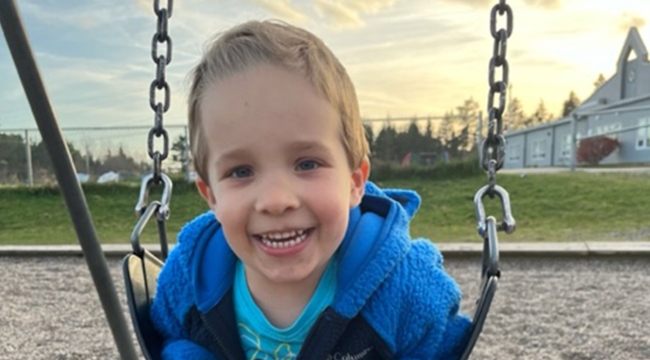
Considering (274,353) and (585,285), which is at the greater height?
(274,353)

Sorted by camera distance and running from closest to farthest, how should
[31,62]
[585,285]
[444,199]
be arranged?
[31,62], [585,285], [444,199]

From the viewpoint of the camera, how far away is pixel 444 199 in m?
5.72

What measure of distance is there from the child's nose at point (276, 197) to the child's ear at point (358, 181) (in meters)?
0.13

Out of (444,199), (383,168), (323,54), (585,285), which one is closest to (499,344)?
(585,285)

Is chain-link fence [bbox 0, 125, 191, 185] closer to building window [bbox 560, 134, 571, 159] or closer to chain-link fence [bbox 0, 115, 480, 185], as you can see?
chain-link fence [bbox 0, 115, 480, 185]

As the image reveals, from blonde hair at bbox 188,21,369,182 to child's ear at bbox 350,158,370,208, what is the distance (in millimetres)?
13

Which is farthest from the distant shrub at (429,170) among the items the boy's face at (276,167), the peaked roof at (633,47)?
the peaked roof at (633,47)

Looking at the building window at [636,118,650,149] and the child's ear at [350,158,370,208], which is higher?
the building window at [636,118,650,149]

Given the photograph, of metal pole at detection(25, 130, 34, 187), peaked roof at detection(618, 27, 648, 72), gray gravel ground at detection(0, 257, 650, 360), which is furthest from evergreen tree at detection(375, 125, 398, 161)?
peaked roof at detection(618, 27, 648, 72)

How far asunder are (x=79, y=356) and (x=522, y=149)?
52.1 feet

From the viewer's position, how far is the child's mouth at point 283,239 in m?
0.72

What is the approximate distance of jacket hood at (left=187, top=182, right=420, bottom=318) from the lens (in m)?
0.83

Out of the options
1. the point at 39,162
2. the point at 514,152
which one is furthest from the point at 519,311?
the point at 514,152

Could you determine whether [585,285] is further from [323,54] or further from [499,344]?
[323,54]
